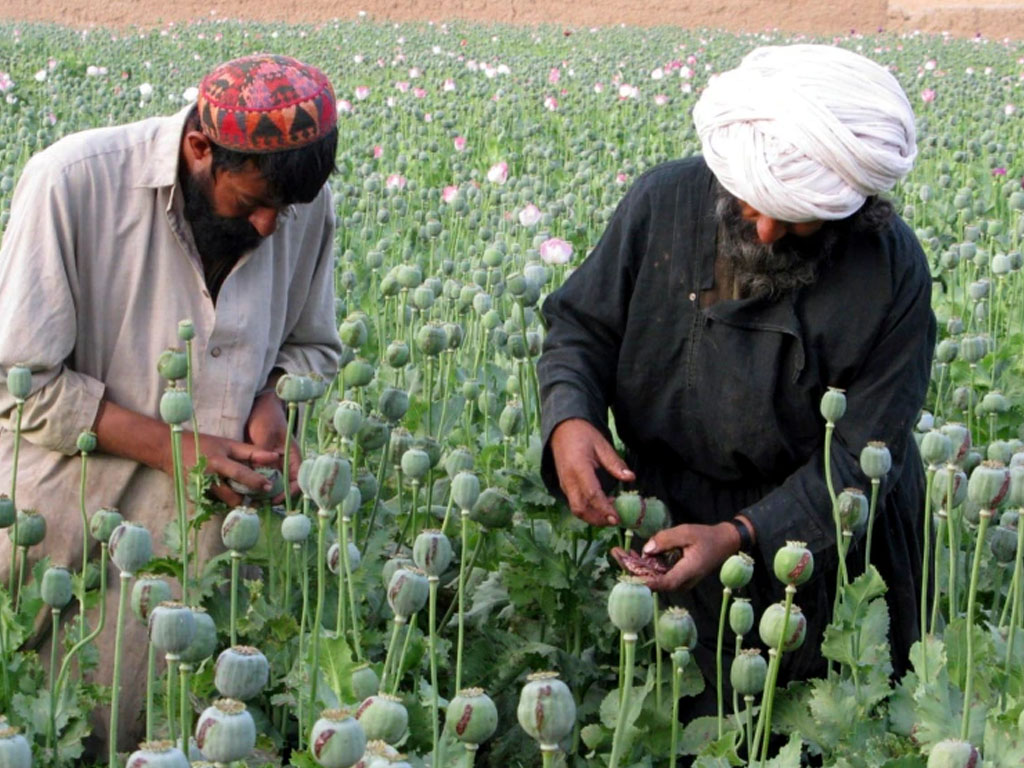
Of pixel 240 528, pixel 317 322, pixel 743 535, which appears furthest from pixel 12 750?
pixel 317 322

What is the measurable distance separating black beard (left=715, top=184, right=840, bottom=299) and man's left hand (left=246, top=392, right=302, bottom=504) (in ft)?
2.74

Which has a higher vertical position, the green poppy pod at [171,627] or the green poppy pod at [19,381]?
the green poppy pod at [171,627]

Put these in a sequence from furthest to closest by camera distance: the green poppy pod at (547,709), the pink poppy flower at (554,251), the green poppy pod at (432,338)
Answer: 1. the pink poppy flower at (554,251)
2. the green poppy pod at (432,338)
3. the green poppy pod at (547,709)

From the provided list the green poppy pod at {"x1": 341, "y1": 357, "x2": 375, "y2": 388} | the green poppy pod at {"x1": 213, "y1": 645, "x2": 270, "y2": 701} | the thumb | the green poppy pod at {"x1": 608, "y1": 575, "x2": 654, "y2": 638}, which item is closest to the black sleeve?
the thumb

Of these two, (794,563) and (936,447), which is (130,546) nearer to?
(794,563)

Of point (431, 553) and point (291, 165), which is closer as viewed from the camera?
point (431, 553)

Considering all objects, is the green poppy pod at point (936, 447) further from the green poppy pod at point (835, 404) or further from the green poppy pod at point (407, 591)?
the green poppy pod at point (407, 591)

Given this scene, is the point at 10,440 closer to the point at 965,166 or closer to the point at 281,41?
the point at 965,166

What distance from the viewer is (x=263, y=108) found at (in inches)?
101

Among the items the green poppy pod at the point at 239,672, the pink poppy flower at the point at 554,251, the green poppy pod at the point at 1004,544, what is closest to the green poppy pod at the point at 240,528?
the green poppy pod at the point at 239,672

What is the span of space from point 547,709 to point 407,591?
39 cm

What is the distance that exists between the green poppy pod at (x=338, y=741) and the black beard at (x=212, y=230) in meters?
1.49

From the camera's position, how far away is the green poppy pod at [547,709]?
1.55 meters

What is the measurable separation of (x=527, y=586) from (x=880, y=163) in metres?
0.95
